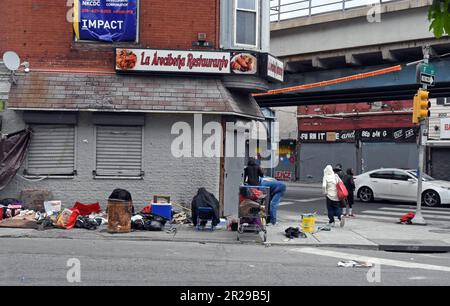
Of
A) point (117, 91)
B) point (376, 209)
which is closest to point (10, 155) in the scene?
point (117, 91)

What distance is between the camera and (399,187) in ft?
70.4

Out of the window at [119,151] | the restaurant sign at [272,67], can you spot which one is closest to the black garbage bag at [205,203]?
the window at [119,151]

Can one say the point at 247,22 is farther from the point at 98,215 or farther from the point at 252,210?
the point at 98,215

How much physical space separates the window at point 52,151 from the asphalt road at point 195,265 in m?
3.70

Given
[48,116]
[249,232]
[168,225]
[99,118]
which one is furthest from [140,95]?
[249,232]

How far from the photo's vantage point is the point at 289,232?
12.0 meters

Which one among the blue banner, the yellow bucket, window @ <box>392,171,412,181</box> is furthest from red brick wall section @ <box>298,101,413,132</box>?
the blue banner

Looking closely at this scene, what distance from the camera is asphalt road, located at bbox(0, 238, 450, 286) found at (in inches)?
289

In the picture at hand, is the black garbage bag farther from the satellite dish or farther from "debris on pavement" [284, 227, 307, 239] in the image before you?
the satellite dish

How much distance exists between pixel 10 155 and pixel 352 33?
522 inches

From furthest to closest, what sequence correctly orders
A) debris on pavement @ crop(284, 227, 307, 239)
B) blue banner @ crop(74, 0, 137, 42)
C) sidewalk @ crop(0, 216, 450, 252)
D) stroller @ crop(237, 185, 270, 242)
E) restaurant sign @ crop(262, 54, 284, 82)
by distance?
restaurant sign @ crop(262, 54, 284, 82) → blue banner @ crop(74, 0, 137, 42) → debris on pavement @ crop(284, 227, 307, 239) → stroller @ crop(237, 185, 270, 242) → sidewalk @ crop(0, 216, 450, 252)

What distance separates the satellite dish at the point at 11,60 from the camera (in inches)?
537

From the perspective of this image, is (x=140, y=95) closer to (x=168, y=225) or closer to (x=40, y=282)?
(x=168, y=225)

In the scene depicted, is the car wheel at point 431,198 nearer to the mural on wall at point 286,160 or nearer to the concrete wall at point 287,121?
the mural on wall at point 286,160
